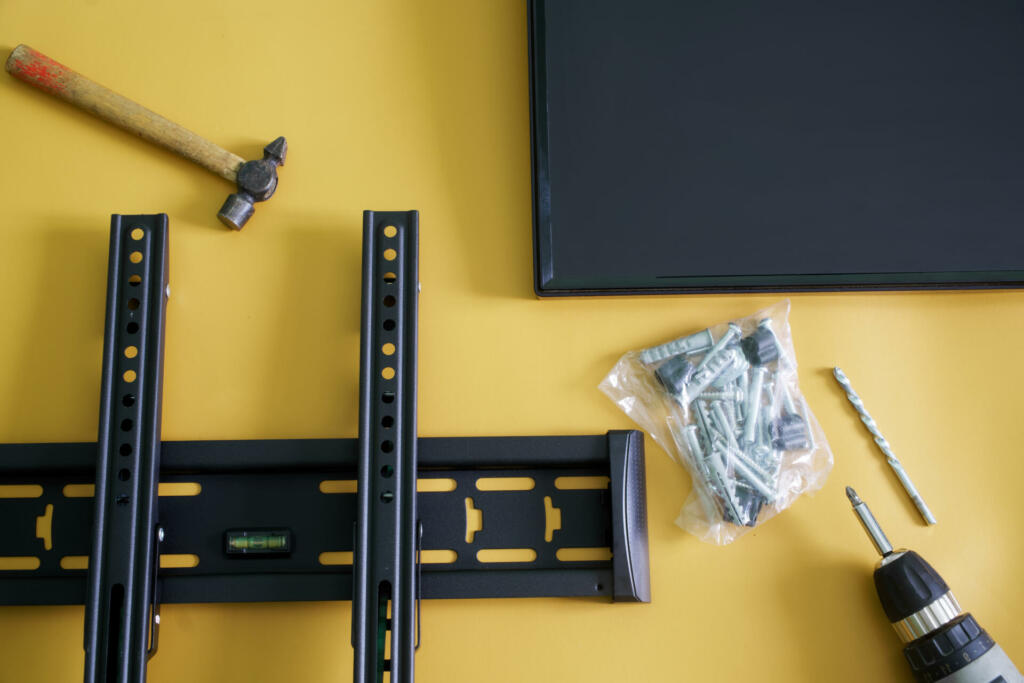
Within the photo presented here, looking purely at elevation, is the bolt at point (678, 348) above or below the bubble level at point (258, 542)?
above

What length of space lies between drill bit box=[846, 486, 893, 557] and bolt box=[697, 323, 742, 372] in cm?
25

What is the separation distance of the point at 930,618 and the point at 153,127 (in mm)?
1161

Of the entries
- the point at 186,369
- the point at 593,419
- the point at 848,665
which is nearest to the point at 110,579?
the point at 186,369

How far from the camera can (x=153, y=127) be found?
34.5 inches

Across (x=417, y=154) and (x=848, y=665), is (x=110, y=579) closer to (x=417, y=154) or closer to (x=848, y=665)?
(x=417, y=154)

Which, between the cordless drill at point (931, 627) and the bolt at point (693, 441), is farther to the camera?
the bolt at point (693, 441)

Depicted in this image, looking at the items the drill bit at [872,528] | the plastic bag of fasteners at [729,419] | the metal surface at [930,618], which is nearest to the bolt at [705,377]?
the plastic bag of fasteners at [729,419]

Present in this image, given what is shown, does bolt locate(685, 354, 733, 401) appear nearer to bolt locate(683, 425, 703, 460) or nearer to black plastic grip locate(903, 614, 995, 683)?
bolt locate(683, 425, 703, 460)

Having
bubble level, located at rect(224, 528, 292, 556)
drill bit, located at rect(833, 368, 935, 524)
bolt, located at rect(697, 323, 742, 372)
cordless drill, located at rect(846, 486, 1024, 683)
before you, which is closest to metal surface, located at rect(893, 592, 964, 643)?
cordless drill, located at rect(846, 486, 1024, 683)

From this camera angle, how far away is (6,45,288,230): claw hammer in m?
0.87

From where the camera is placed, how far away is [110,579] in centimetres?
74

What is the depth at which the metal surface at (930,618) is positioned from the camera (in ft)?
2.39

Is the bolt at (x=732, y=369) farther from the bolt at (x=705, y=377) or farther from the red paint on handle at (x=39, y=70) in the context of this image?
the red paint on handle at (x=39, y=70)

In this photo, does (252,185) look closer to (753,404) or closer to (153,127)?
(153,127)
